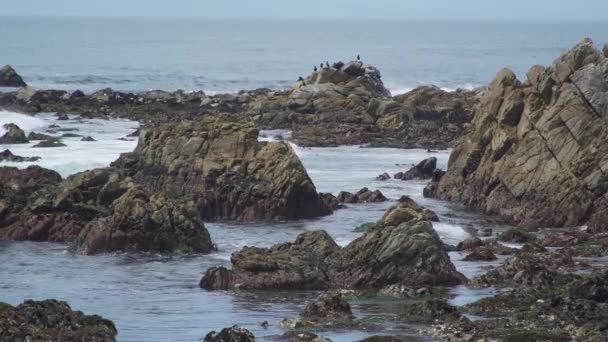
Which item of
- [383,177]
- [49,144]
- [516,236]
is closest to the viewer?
[516,236]

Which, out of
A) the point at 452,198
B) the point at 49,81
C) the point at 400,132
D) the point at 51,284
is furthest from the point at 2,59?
the point at 51,284

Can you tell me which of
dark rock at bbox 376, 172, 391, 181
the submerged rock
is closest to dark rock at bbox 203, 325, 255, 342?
dark rock at bbox 376, 172, 391, 181

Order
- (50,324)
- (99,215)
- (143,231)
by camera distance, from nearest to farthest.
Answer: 1. (50,324)
2. (143,231)
3. (99,215)

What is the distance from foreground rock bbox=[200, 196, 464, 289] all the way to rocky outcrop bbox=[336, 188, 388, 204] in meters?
15.6

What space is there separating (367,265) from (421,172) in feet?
76.2

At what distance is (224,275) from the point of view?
34688 mm

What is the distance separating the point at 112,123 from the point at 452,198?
32.2m

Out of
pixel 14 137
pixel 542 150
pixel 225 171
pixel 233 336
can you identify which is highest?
pixel 542 150

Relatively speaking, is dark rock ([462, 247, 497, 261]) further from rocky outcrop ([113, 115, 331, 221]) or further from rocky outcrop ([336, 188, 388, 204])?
rocky outcrop ([336, 188, 388, 204])

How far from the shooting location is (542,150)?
1873 inches

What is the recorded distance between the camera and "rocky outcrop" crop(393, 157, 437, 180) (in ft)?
188

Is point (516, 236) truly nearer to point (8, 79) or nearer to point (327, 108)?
point (327, 108)

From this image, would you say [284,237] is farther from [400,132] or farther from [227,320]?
[400,132]

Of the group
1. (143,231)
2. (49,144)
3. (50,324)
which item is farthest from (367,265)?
(49,144)
